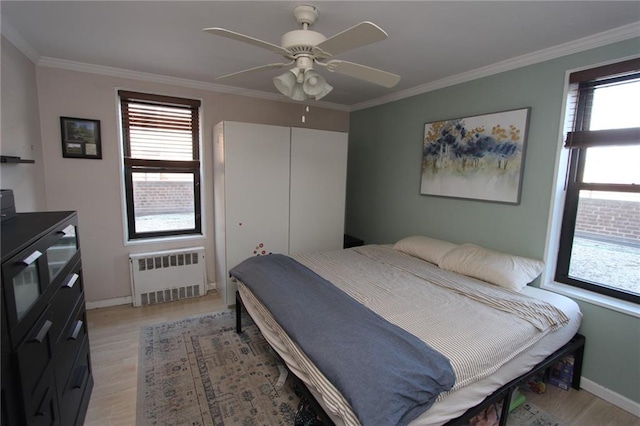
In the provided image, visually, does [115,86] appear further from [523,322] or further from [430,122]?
[523,322]

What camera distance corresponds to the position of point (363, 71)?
5.66 feet

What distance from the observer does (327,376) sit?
1.35m

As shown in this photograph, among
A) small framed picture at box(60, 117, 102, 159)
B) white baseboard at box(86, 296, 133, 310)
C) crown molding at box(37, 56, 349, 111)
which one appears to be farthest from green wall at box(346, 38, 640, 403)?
small framed picture at box(60, 117, 102, 159)

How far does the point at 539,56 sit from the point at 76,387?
12.3ft

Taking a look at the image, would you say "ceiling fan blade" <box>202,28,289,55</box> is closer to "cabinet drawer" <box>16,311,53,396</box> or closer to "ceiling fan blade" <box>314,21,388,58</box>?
"ceiling fan blade" <box>314,21,388,58</box>

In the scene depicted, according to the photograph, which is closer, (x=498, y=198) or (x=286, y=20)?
(x=286, y=20)

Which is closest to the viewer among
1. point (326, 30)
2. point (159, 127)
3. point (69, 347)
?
point (69, 347)

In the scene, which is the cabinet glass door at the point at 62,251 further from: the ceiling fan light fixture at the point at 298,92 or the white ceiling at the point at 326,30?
the ceiling fan light fixture at the point at 298,92

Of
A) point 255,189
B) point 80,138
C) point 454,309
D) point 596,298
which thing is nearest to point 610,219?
point 596,298

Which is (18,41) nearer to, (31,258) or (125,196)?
(125,196)

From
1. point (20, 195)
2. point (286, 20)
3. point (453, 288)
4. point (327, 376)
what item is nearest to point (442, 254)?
point (453, 288)

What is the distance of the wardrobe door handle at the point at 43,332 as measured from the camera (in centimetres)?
119

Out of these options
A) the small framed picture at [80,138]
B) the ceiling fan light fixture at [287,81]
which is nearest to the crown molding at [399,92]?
the small framed picture at [80,138]

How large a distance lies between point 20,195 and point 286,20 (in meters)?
2.33
